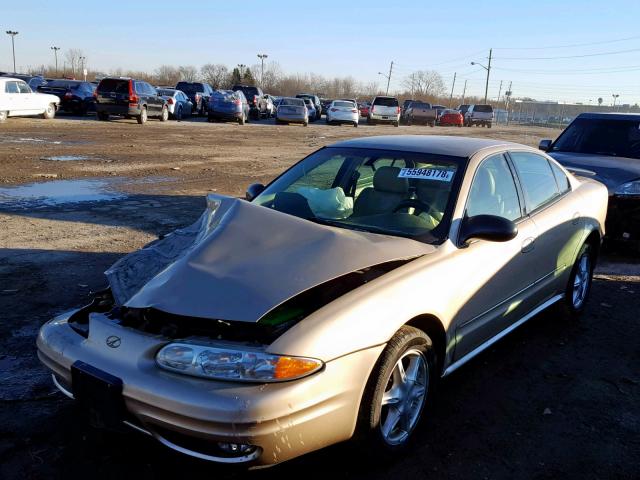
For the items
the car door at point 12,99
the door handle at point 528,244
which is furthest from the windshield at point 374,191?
the car door at point 12,99

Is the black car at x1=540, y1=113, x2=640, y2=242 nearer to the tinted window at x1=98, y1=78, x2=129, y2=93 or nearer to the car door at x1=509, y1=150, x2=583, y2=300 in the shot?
the car door at x1=509, y1=150, x2=583, y2=300

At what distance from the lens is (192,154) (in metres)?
16.0

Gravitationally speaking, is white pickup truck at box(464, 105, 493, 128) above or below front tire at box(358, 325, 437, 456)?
above

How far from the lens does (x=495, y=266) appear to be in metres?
3.81

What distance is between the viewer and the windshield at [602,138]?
27.1 feet

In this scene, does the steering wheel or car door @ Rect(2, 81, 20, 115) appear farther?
car door @ Rect(2, 81, 20, 115)

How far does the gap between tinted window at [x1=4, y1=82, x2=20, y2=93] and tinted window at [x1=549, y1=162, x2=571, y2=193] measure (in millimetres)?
21401

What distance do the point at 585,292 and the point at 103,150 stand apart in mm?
13147

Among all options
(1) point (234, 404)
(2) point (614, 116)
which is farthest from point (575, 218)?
(2) point (614, 116)

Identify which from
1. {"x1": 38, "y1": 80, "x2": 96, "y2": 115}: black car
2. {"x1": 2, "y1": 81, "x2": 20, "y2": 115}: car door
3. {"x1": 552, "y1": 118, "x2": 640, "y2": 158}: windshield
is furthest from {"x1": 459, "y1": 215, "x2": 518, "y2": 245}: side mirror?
{"x1": 38, "y1": 80, "x2": 96, "y2": 115}: black car

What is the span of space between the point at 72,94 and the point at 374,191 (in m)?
28.3

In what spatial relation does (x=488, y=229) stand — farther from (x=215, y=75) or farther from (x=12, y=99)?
(x=215, y=75)

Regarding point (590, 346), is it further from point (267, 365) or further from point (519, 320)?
point (267, 365)

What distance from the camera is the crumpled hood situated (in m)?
2.78
